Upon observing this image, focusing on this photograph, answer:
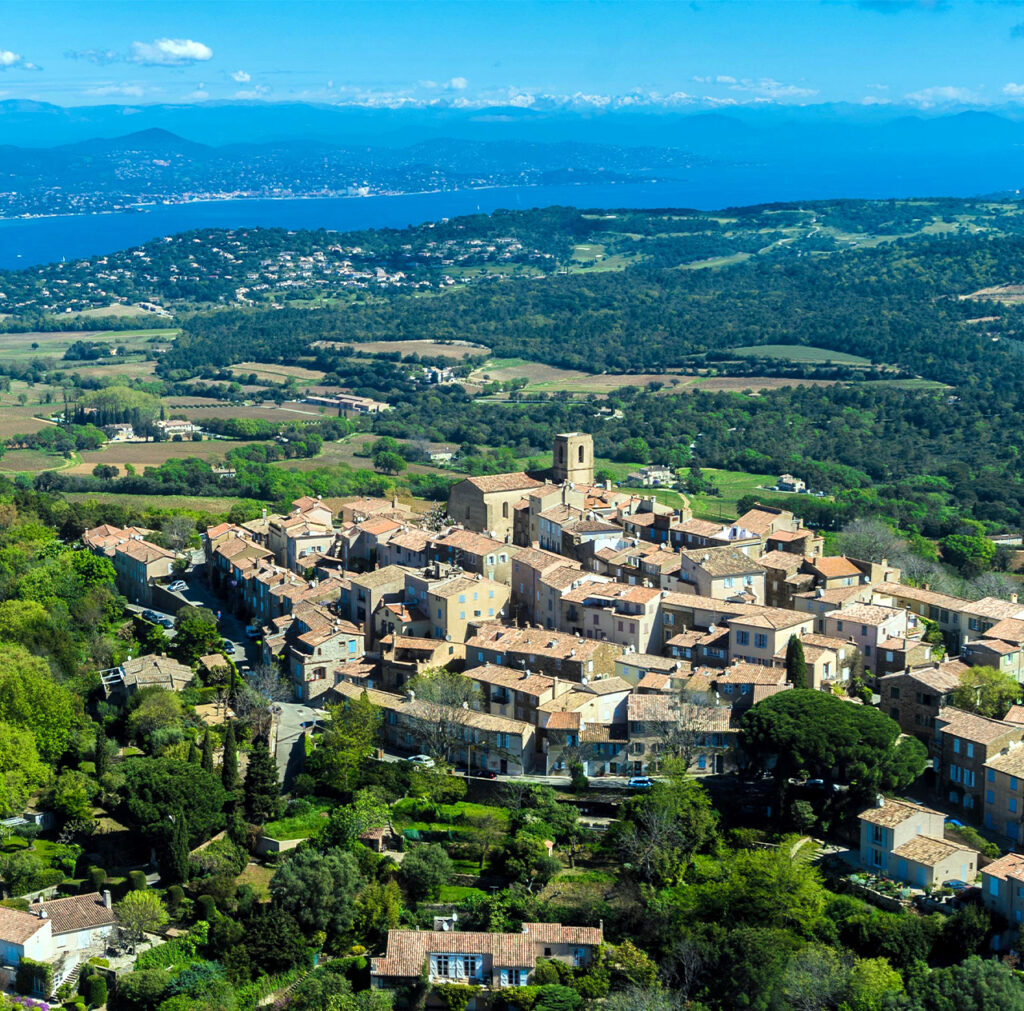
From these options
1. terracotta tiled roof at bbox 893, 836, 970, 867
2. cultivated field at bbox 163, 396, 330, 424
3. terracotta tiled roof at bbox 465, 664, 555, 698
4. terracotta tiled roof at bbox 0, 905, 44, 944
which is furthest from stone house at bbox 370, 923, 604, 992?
cultivated field at bbox 163, 396, 330, 424

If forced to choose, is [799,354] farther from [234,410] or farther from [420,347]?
[234,410]

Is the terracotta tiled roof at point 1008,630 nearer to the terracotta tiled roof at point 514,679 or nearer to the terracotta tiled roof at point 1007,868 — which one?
the terracotta tiled roof at point 1007,868

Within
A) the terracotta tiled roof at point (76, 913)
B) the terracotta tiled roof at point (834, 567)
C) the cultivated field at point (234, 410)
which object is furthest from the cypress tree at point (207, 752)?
the cultivated field at point (234, 410)

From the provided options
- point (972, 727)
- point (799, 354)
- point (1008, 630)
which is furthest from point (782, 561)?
point (799, 354)

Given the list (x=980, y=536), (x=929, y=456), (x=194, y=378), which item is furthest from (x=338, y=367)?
(x=980, y=536)

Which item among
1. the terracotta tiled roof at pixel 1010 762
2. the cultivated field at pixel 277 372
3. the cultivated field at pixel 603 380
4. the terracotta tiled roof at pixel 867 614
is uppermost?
the terracotta tiled roof at pixel 867 614

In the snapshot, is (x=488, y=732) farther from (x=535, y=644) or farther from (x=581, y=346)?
(x=581, y=346)

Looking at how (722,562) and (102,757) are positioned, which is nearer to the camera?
(102,757)
